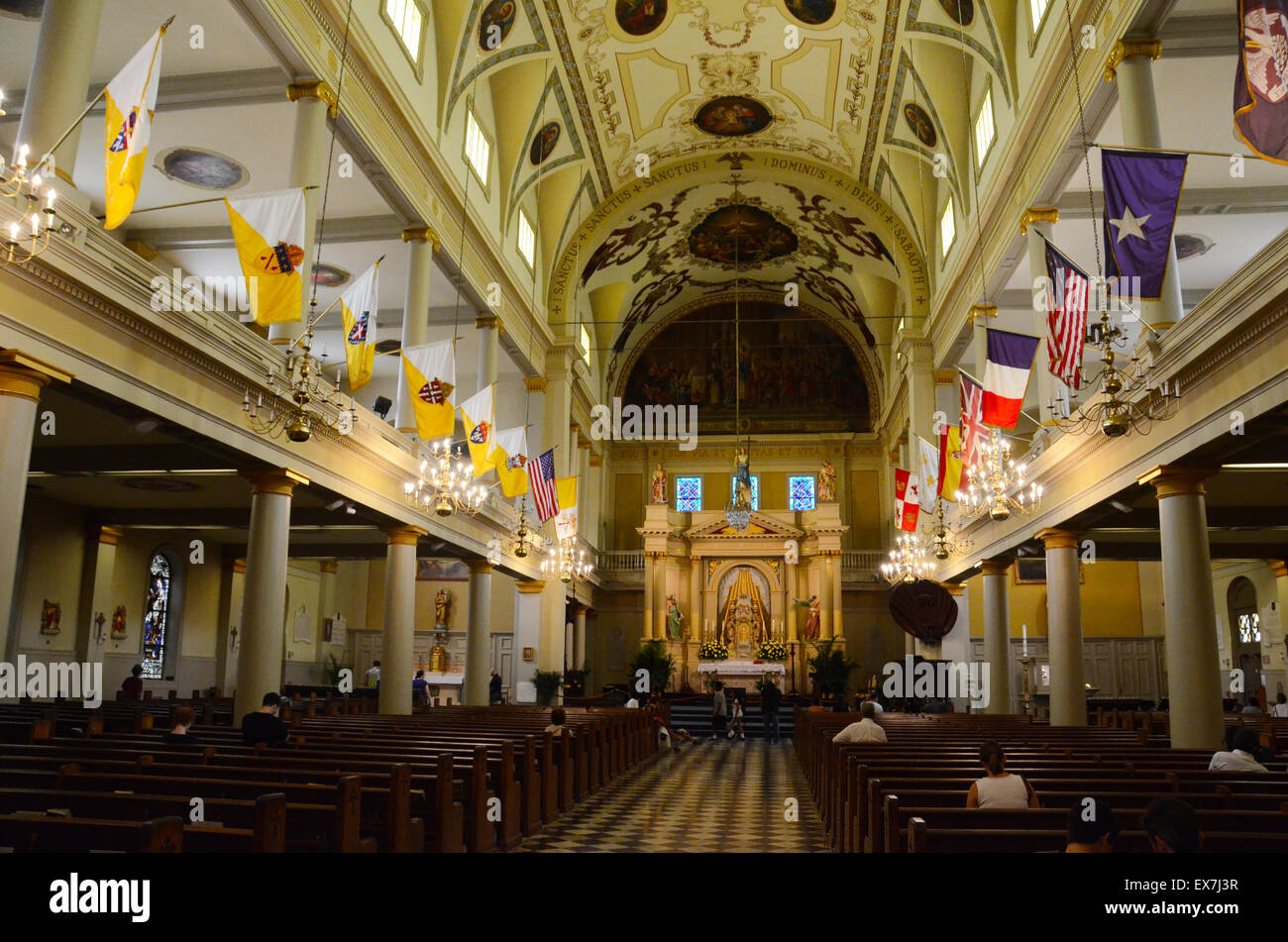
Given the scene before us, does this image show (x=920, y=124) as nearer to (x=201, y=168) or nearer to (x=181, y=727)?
(x=201, y=168)

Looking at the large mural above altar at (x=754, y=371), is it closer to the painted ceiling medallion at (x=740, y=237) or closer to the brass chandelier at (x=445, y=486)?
the painted ceiling medallion at (x=740, y=237)

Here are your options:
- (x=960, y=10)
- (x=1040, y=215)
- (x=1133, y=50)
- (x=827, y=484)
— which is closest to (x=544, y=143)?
(x=960, y=10)

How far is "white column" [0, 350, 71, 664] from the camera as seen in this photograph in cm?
775

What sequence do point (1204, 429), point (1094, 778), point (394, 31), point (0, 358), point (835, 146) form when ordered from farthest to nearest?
point (835, 146)
point (394, 31)
point (1204, 429)
point (0, 358)
point (1094, 778)

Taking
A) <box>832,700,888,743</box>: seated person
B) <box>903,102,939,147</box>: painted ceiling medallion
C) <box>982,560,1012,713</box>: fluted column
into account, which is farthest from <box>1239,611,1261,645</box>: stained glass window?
<box>832,700,888,743</box>: seated person

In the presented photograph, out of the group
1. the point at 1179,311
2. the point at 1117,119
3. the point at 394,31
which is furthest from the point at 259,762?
the point at 1117,119

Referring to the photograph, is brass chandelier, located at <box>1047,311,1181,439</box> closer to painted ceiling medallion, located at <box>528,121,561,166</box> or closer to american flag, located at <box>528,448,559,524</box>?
american flag, located at <box>528,448,559,524</box>

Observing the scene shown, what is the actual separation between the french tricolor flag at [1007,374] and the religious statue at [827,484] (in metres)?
20.8

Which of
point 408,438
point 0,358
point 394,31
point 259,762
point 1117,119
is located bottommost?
point 259,762

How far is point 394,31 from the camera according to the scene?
607 inches

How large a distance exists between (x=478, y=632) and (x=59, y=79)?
14813 millimetres
